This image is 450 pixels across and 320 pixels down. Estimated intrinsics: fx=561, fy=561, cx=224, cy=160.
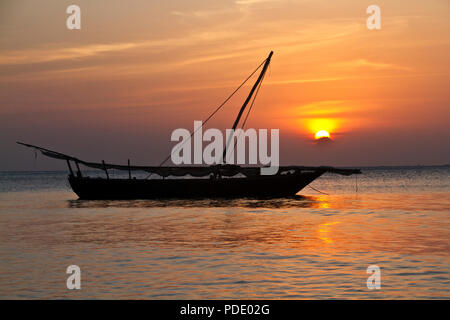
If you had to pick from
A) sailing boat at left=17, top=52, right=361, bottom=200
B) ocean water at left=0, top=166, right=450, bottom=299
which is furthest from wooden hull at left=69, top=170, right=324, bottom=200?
ocean water at left=0, top=166, right=450, bottom=299

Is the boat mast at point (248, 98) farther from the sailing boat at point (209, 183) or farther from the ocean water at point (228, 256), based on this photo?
the ocean water at point (228, 256)

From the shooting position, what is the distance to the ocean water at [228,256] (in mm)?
12906

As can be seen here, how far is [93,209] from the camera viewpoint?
40.4m

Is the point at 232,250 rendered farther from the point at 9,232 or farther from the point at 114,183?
the point at 114,183

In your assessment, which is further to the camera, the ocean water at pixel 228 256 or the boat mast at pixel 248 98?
the boat mast at pixel 248 98

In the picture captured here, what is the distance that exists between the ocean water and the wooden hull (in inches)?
437

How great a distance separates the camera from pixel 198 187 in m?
44.7

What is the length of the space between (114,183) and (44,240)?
2266cm

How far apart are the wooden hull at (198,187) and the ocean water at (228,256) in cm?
1111

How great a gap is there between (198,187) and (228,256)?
88.3 ft

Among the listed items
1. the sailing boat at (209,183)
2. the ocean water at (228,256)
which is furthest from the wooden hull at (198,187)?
the ocean water at (228,256)

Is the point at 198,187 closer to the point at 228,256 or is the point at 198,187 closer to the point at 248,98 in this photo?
the point at 248,98

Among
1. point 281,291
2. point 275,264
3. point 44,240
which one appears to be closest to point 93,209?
point 44,240
